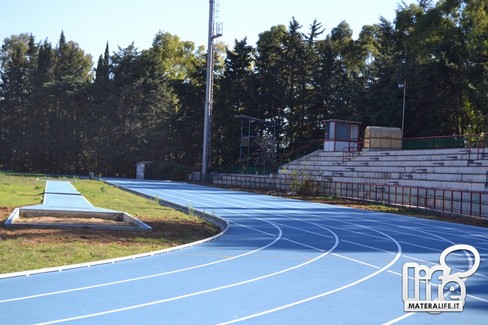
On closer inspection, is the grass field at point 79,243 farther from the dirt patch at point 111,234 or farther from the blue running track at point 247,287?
the blue running track at point 247,287

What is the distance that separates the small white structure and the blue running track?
27.9m

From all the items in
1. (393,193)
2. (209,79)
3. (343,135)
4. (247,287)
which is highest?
(209,79)

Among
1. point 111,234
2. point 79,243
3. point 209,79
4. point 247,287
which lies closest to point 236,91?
point 209,79

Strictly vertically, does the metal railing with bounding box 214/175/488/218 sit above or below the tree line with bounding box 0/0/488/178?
below

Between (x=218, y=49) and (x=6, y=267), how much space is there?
227 feet

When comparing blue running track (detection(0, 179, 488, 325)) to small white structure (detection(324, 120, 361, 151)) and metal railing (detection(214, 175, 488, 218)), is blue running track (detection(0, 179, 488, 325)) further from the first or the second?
small white structure (detection(324, 120, 361, 151))

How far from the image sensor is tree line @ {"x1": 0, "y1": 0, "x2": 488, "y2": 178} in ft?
137

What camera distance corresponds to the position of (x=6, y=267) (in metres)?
8.97

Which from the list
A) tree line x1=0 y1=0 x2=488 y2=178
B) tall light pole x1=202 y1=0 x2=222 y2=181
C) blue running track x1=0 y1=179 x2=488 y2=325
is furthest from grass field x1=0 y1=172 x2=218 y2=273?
tall light pole x1=202 y1=0 x2=222 y2=181

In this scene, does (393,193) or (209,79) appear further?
(209,79)

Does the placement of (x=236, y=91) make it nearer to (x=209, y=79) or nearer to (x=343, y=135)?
(x=209, y=79)

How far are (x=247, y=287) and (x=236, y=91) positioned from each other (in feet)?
159

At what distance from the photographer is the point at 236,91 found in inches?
2207

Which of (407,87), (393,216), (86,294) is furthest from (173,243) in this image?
(407,87)
